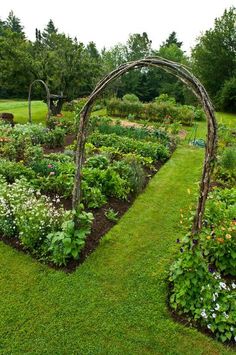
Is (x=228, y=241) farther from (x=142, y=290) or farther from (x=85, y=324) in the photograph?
(x=85, y=324)

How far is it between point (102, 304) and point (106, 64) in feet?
108

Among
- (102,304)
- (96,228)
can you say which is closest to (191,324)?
(102,304)

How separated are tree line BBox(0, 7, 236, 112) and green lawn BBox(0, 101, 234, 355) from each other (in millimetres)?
13937

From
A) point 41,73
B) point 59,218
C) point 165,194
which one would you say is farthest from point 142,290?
point 41,73

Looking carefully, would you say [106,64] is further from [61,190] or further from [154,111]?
[61,190]

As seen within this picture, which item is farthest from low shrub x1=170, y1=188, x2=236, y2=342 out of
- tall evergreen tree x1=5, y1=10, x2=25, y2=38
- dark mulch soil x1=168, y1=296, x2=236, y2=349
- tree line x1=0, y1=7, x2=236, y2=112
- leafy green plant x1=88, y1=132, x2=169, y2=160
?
tall evergreen tree x1=5, y1=10, x2=25, y2=38

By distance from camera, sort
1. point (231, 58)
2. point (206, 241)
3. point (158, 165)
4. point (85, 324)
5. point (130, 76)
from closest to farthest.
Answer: point (85, 324)
point (206, 241)
point (158, 165)
point (231, 58)
point (130, 76)

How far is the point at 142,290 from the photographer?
3941 millimetres

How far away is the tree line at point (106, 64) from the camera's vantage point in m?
16.3

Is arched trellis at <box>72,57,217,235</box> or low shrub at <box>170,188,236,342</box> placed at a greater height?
arched trellis at <box>72,57,217,235</box>

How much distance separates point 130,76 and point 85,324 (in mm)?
35265

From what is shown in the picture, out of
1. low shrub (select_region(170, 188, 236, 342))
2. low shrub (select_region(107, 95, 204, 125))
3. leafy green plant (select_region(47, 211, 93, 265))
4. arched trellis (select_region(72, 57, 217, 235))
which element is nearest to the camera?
arched trellis (select_region(72, 57, 217, 235))

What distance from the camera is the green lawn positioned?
3188 mm

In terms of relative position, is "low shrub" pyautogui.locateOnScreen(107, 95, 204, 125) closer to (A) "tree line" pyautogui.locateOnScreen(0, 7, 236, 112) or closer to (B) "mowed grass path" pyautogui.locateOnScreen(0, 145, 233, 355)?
(A) "tree line" pyautogui.locateOnScreen(0, 7, 236, 112)
